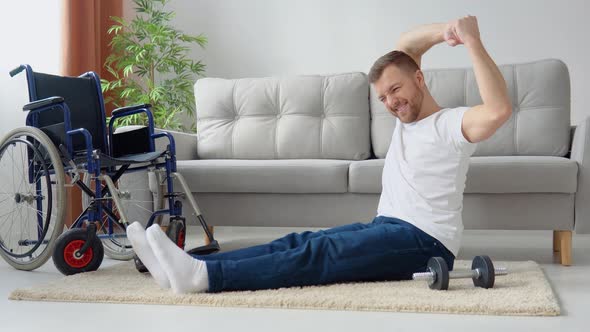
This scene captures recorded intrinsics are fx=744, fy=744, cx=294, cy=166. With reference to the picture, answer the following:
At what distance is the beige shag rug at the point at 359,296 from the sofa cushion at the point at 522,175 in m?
0.50

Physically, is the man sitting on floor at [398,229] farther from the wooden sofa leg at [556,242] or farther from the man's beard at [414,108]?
the wooden sofa leg at [556,242]

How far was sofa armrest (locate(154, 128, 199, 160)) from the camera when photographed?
Result: 3627 mm

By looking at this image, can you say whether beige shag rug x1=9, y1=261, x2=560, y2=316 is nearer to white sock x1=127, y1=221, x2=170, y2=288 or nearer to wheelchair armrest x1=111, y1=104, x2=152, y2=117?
white sock x1=127, y1=221, x2=170, y2=288

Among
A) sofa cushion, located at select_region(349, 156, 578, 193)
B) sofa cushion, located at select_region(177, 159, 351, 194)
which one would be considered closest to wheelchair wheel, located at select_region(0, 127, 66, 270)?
sofa cushion, located at select_region(177, 159, 351, 194)

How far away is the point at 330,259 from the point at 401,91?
0.56 meters

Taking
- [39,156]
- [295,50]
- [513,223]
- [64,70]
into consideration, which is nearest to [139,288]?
[39,156]

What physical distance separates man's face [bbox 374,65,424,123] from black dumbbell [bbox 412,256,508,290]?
468mm

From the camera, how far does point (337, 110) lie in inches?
146

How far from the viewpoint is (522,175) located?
2920 millimetres

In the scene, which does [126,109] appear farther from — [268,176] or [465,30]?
[465,30]

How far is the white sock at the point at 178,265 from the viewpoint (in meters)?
2.05

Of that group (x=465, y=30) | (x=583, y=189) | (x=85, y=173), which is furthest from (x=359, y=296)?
(x=85, y=173)

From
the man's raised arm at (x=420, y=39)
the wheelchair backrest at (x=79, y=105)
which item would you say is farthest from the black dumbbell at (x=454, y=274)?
the wheelchair backrest at (x=79, y=105)

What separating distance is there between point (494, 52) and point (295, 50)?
1.28 metres
